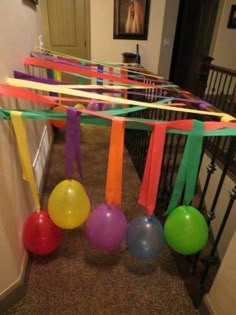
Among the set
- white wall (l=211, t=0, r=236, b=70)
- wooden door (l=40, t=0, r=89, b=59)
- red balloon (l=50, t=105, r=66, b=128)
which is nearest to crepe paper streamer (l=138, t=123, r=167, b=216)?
red balloon (l=50, t=105, r=66, b=128)

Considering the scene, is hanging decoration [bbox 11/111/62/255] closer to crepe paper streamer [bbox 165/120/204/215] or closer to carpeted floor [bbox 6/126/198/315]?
carpeted floor [bbox 6/126/198/315]

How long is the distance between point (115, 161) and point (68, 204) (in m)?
0.27

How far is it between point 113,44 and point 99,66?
2437mm

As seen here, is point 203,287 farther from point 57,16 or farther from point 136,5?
point 57,16

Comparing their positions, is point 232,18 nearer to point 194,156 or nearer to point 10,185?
point 194,156

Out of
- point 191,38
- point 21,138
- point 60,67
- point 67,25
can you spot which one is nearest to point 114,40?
point 67,25

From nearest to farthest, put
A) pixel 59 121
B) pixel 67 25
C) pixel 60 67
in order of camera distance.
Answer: pixel 60 67 < pixel 59 121 < pixel 67 25

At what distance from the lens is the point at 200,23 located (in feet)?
13.1

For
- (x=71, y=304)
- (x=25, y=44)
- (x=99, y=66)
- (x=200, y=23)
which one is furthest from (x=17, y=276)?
(x=200, y=23)

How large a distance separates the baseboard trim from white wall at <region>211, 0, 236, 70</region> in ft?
17.0

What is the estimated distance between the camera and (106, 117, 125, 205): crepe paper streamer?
823mm

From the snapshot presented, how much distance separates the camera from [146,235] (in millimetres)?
993

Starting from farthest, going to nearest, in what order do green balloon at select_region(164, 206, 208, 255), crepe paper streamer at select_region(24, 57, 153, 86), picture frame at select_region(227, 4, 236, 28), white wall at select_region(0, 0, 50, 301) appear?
picture frame at select_region(227, 4, 236, 28) < crepe paper streamer at select_region(24, 57, 153, 86) < white wall at select_region(0, 0, 50, 301) < green balloon at select_region(164, 206, 208, 255)

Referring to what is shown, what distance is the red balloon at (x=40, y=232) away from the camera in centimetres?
109
